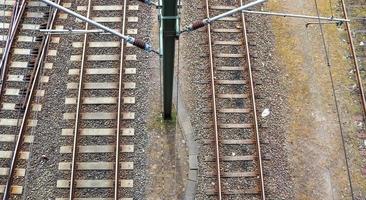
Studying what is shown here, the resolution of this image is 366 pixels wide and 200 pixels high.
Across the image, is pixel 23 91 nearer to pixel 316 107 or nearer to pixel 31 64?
pixel 31 64

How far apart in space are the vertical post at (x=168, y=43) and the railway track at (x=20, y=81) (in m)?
3.44

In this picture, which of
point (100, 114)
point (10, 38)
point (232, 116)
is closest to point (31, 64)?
point (10, 38)

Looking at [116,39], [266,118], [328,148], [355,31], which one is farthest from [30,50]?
[355,31]

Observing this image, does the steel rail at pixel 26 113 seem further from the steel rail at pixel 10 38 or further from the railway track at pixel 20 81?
the steel rail at pixel 10 38

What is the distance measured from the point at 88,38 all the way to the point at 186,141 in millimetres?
3945

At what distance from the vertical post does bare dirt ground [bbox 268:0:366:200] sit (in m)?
3.33

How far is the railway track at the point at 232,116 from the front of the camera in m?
10.4

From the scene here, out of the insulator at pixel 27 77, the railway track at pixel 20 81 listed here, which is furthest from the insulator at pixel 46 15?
the insulator at pixel 27 77

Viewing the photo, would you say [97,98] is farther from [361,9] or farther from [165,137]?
[361,9]

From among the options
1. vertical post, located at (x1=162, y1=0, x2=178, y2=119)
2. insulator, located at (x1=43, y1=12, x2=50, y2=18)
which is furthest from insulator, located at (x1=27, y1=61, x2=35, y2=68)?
vertical post, located at (x1=162, y1=0, x2=178, y2=119)

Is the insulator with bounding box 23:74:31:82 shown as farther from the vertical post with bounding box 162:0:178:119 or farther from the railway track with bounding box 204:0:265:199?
→ the railway track with bounding box 204:0:265:199

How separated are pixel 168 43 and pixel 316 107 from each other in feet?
17.4

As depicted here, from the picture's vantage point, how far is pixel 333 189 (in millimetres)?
10461

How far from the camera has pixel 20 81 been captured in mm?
11383
